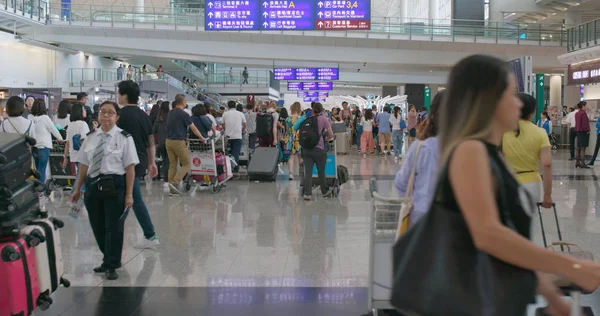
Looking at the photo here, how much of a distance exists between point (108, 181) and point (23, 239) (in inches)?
69.3

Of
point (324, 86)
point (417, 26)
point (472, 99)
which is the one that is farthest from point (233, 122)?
point (324, 86)

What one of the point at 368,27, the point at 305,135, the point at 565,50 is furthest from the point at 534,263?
the point at 565,50

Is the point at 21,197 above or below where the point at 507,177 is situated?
below

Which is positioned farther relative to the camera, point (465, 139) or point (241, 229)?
point (241, 229)

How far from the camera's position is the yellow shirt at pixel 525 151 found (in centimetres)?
498

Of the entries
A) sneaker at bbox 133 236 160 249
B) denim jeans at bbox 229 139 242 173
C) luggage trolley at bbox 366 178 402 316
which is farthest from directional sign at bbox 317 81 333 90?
luggage trolley at bbox 366 178 402 316

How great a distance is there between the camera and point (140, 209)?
6570 mm

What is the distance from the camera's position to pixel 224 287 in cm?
544

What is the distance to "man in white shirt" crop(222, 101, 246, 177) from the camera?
13195 millimetres

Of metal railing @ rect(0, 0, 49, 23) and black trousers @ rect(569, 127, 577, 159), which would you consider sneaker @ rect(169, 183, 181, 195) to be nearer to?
black trousers @ rect(569, 127, 577, 159)

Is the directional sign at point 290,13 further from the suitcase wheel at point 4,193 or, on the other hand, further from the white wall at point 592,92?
the suitcase wheel at point 4,193

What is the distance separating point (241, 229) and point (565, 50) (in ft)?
83.3

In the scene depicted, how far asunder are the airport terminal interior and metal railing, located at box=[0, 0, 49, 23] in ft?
0.33

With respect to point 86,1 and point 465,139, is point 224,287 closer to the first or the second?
point 465,139
